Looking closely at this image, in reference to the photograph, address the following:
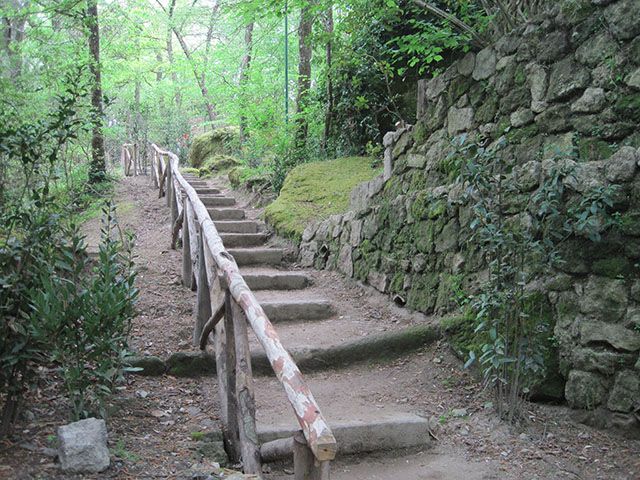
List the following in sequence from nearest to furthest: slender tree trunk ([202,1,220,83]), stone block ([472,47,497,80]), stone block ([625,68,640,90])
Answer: stone block ([625,68,640,90]) < stone block ([472,47,497,80]) < slender tree trunk ([202,1,220,83])

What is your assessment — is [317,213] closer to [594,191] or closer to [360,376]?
[360,376]

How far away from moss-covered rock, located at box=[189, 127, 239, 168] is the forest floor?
11.1 metres

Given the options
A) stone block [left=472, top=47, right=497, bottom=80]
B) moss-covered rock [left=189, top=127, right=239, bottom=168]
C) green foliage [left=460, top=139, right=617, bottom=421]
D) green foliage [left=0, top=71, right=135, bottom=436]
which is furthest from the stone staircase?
moss-covered rock [left=189, top=127, right=239, bottom=168]

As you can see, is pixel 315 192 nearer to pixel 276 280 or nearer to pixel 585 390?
pixel 276 280

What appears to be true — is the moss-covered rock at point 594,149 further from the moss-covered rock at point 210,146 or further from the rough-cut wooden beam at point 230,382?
the moss-covered rock at point 210,146

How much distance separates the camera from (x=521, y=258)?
347cm

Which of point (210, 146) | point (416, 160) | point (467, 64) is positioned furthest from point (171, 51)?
point (467, 64)

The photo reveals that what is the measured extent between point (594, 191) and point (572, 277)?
0.56 m

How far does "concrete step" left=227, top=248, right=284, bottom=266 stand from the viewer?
675 centimetres

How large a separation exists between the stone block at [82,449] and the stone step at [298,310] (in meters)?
2.63

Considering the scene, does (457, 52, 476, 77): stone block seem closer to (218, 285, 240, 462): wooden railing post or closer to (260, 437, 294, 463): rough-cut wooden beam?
(218, 285, 240, 462): wooden railing post

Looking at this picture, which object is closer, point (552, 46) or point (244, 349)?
point (244, 349)

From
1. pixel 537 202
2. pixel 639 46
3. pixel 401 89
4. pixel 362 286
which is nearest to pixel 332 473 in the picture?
pixel 537 202

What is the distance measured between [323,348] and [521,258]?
70.8 inches
